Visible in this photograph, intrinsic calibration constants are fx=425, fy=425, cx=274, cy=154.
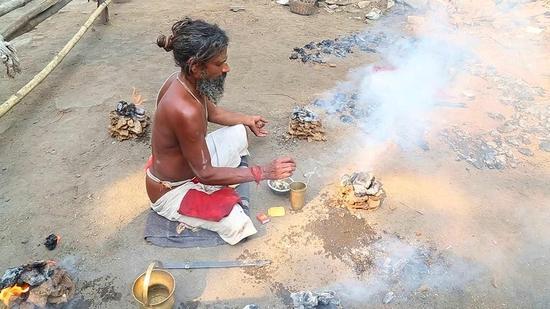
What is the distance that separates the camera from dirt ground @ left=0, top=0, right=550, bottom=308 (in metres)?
3.51

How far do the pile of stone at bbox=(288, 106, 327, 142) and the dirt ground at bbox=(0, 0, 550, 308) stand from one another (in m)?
0.12

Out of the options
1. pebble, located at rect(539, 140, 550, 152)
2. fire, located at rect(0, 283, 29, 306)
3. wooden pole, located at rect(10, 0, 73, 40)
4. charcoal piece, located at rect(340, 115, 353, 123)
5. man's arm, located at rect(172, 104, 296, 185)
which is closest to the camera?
fire, located at rect(0, 283, 29, 306)

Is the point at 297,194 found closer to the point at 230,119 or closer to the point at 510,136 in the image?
the point at 230,119

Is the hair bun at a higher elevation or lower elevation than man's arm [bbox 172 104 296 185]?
higher

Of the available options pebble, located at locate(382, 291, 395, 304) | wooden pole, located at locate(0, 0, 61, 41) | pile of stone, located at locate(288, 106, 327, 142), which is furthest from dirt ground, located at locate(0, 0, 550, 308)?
wooden pole, located at locate(0, 0, 61, 41)

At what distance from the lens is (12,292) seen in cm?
Result: 306

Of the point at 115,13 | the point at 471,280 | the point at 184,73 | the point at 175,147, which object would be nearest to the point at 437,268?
the point at 471,280

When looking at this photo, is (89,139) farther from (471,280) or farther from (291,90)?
(471,280)

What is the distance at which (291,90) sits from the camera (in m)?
6.37

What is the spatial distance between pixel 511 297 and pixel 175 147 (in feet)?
9.79

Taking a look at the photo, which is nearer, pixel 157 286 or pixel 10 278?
pixel 10 278

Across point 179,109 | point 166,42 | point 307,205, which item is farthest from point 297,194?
point 166,42

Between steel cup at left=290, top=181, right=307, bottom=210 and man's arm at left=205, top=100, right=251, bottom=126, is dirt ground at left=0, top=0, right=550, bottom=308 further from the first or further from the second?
man's arm at left=205, top=100, right=251, bottom=126

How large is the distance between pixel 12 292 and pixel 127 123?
2.55m
